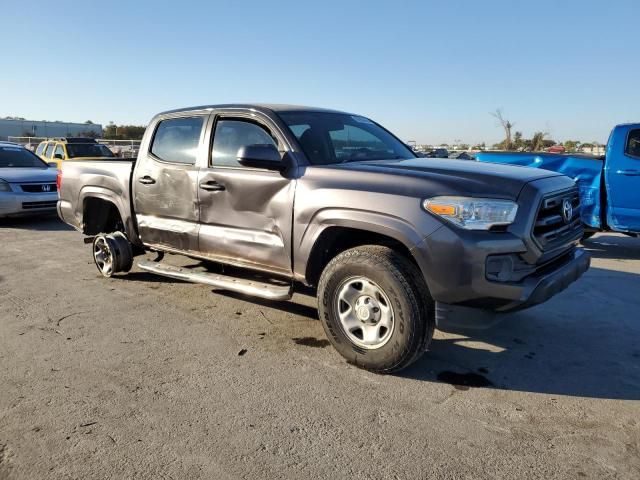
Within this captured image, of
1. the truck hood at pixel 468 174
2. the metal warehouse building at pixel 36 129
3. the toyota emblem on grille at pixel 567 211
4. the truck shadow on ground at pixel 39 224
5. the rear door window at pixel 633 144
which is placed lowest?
the truck shadow on ground at pixel 39 224

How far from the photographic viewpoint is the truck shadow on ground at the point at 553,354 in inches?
136

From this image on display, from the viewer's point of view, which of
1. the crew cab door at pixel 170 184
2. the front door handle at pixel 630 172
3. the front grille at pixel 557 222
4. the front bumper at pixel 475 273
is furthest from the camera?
the front door handle at pixel 630 172

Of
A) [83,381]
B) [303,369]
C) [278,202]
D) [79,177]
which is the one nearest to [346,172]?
[278,202]

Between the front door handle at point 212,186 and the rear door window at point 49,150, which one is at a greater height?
the rear door window at point 49,150

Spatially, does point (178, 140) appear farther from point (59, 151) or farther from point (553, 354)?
point (59, 151)

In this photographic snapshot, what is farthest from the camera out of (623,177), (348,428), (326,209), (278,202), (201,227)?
(623,177)

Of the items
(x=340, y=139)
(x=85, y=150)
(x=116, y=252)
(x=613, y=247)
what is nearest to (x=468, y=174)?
(x=340, y=139)

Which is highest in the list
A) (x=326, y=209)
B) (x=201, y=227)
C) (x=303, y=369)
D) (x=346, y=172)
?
(x=346, y=172)

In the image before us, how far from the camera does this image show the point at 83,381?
11.3ft

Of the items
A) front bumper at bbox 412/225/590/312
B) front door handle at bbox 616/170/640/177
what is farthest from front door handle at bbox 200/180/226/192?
front door handle at bbox 616/170/640/177

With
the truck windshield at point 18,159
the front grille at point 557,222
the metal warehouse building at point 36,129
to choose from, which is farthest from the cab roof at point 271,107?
the metal warehouse building at point 36,129

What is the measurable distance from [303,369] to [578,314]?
113 inches

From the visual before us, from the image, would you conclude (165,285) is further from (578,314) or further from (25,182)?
(25,182)

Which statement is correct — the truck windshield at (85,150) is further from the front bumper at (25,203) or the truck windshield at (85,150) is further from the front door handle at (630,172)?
the front door handle at (630,172)
